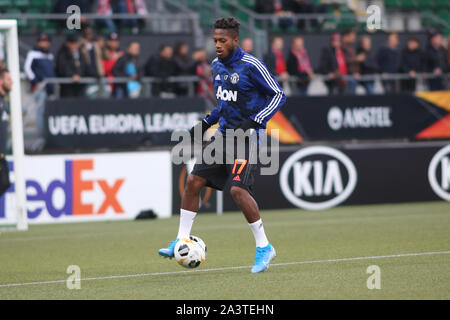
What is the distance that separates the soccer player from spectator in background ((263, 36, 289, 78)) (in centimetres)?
976

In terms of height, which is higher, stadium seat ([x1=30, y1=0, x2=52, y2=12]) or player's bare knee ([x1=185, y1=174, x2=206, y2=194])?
stadium seat ([x1=30, y1=0, x2=52, y2=12])

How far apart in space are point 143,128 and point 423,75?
6.78 m

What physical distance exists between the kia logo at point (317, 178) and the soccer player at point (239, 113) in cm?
785

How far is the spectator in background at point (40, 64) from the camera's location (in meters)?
16.6

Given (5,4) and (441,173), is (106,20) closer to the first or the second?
(5,4)

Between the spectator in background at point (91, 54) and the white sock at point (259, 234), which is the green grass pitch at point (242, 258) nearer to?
the white sock at point (259, 234)

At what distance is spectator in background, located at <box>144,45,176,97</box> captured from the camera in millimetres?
17719

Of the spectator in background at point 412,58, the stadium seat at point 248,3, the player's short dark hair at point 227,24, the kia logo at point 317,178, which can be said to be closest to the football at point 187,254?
the player's short dark hair at point 227,24

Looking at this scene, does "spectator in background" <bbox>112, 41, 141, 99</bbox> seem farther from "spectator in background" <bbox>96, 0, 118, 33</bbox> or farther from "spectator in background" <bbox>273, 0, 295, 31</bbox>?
"spectator in background" <bbox>273, 0, 295, 31</bbox>

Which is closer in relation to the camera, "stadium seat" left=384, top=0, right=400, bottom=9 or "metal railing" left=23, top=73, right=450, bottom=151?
"metal railing" left=23, top=73, right=450, bottom=151

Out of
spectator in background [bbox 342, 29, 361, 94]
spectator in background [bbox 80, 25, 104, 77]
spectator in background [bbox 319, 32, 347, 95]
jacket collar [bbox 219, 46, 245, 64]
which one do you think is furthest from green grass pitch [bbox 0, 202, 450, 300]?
spectator in background [bbox 342, 29, 361, 94]

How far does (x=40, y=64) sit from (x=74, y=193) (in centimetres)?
291

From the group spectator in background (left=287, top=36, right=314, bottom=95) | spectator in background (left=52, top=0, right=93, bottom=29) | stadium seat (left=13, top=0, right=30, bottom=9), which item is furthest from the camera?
stadium seat (left=13, top=0, right=30, bottom=9)

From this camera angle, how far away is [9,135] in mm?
15602
